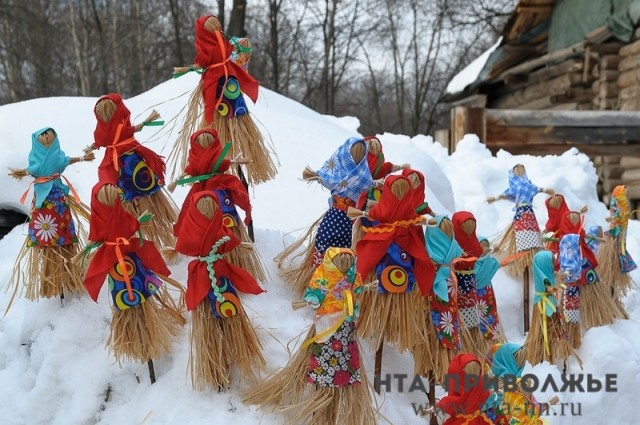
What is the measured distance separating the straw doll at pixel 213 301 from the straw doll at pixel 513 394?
76cm

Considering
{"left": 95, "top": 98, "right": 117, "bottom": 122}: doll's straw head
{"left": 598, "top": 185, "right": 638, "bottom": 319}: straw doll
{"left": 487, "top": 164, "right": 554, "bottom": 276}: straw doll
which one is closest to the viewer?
{"left": 95, "top": 98, "right": 117, "bottom": 122}: doll's straw head

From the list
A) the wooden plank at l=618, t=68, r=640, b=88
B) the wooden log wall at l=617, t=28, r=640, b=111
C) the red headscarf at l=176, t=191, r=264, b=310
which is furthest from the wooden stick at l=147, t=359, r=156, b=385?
the wooden plank at l=618, t=68, r=640, b=88

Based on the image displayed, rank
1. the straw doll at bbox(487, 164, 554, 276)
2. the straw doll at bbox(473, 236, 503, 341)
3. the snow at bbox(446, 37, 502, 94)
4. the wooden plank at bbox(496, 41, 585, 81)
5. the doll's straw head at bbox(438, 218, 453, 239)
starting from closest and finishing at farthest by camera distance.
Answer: the doll's straw head at bbox(438, 218, 453, 239) < the straw doll at bbox(473, 236, 503, 341) < the straw doll at bbox(487, 164, 554, 276) < the wooden plank at bbox(496, 41, 585, 81) < the snow at bbox(446, 37, 502, 94)

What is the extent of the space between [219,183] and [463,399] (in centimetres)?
110

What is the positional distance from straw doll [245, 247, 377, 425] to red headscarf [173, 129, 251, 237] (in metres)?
0.55

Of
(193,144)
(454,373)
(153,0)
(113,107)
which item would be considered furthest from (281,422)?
(153,0)

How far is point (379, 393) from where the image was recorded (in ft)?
6.53

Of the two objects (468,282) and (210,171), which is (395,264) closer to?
(468,282)

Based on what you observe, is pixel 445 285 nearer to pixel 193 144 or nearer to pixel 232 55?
pixel 193 144

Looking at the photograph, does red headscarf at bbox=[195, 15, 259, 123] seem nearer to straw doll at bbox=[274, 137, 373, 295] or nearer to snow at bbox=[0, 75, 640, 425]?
snow at bbox=[0, 75, 640, 425]

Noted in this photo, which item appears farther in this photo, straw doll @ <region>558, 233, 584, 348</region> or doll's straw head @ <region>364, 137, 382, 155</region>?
straw doll @ <region>558, 233, 584, 348</region>

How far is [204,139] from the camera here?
2.04 metres

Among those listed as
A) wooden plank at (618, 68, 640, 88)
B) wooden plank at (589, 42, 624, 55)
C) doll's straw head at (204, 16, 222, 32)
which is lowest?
doll's straw head at (204, 16, 222, 32)

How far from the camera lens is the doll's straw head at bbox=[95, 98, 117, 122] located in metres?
2.15
